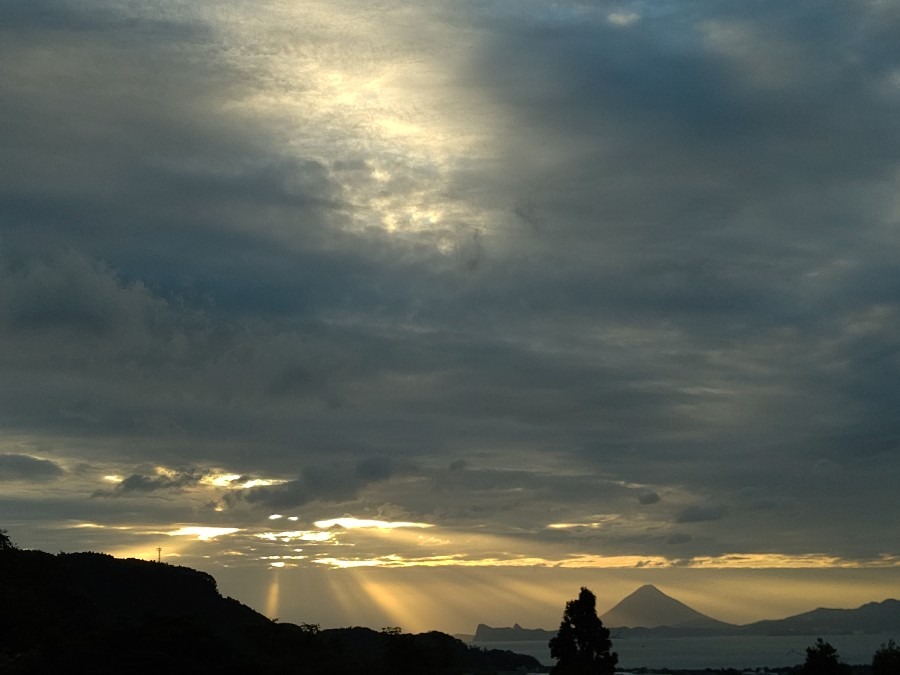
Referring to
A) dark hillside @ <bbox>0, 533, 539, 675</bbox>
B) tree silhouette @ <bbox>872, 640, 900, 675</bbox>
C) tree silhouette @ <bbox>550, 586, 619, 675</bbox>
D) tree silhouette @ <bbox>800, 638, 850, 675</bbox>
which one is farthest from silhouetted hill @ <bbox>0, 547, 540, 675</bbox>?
tree silhouette @ <bbox>872, 640, 900, 675</bbox>

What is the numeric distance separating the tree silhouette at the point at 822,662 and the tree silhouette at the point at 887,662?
3.55m

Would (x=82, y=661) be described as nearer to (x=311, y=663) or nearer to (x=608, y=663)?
(x=311, y=663)

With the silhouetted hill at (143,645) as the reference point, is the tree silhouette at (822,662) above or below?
below

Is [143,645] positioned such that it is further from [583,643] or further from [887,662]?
[887,662]

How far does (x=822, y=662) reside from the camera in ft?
380

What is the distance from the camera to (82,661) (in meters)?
102

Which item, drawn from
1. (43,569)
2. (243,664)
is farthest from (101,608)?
(243,664)

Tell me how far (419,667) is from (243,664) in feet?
96.8

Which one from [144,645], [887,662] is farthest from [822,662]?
[144,645]

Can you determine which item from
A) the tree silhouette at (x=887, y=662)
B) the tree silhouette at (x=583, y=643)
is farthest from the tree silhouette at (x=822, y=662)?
the tree silhouette at (x=583, y=643)

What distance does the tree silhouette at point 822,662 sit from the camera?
4535 inches

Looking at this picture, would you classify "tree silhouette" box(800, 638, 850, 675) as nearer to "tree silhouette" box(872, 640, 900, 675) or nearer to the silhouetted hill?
"tree silhouette" box(872, 640, 900, 675)

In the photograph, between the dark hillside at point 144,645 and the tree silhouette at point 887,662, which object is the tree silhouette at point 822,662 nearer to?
the tree silhouette at point 887,662

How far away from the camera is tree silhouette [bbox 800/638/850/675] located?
4535 inches
